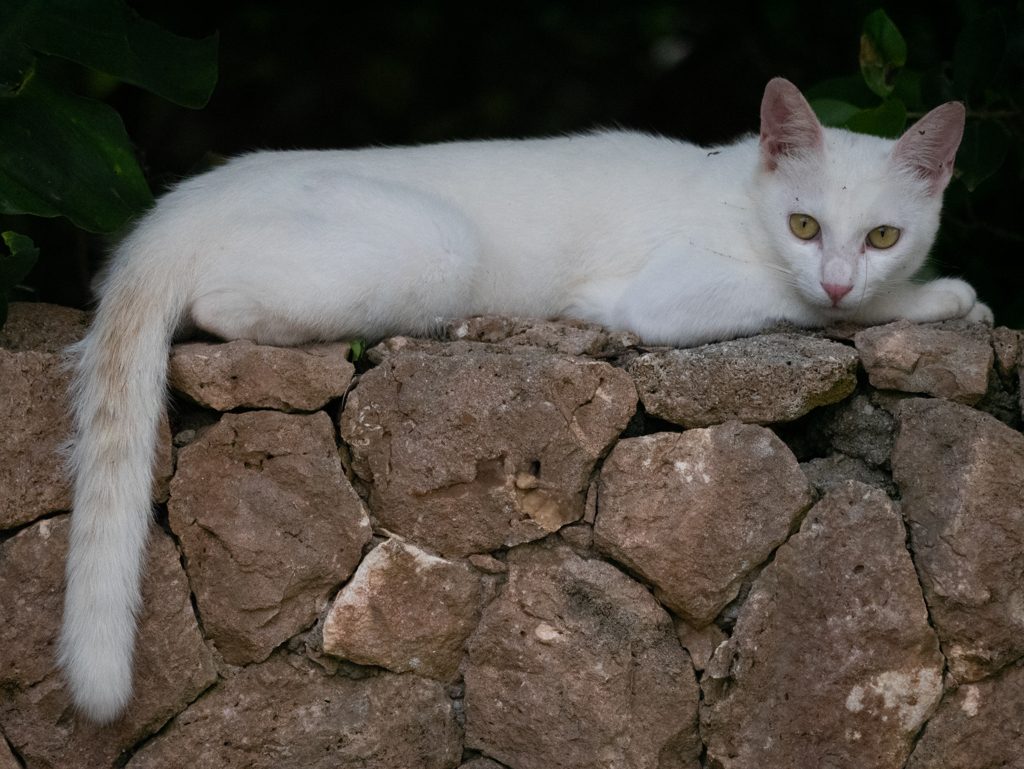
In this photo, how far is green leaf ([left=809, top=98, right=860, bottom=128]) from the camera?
291cm

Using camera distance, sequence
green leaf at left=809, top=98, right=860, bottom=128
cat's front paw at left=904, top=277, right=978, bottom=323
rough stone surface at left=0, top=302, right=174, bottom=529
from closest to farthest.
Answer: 1. rough stone surface at left=0, top=302, right=174, bottom=529
2. cat's front paw at left=904, top=277, right=978, bottom=323
3. green leaf at left=809, top=98, right=860, bottom=128

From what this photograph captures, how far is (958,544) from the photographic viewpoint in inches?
76.9

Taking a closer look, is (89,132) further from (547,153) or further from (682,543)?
(682,543)

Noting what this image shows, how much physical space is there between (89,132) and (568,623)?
5.61 feet

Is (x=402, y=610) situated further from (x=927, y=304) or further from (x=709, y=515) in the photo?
(x=927, y=304)

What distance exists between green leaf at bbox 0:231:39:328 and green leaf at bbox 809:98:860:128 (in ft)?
7.88

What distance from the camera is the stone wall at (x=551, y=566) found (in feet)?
6.47

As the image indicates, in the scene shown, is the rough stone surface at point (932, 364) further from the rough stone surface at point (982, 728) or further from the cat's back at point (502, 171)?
the cat's back at point (502, 171)

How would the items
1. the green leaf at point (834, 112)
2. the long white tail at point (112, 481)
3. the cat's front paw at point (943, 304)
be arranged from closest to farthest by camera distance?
the long white tail at point (112, 481) → the cat's front paw at point (943, 304) → the green leaf at point (834, 112)

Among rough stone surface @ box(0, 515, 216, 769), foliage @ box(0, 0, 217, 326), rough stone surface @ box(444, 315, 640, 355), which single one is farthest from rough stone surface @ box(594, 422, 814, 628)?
foliage @ box(0, 0, 217, 326)

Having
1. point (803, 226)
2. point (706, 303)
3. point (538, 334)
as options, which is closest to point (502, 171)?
point (538, 334)

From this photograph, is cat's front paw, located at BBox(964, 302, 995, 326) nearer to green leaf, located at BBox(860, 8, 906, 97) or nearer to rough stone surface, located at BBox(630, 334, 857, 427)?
rough stone surface, located at BBox(630, 334, 857, 427)

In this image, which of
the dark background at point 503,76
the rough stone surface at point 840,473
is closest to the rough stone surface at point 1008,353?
the rough stone surface at point 840,473

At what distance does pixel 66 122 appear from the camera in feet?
7.23
